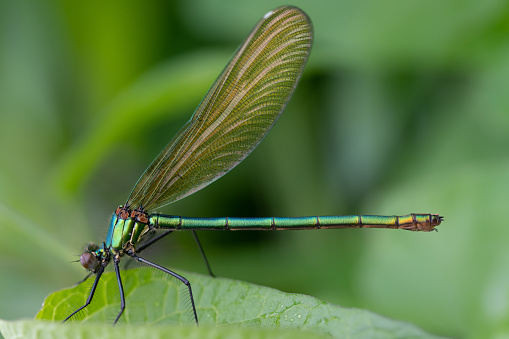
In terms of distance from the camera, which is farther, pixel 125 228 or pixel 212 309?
pixel 125 228

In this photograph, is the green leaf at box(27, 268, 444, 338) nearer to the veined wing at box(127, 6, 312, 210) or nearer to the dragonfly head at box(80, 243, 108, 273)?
the dragonfly head at box(80, 243, 108, 273)

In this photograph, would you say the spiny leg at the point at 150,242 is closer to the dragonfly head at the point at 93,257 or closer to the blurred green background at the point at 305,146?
the dragonfly head at the point at 93,257

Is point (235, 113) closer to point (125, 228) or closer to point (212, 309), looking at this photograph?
point (125, 228)

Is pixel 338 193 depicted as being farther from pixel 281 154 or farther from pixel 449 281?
pixel 449 281

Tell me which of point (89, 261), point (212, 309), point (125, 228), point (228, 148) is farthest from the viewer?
point (228, 148)

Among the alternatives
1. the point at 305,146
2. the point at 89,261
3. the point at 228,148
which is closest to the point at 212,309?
the point at 89,261

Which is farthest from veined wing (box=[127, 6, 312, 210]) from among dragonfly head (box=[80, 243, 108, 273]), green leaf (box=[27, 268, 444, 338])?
green leaf (box=[27, 268, 444, 338])

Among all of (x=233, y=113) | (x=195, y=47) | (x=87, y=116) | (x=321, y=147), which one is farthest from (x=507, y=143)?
(x=87, y=116)

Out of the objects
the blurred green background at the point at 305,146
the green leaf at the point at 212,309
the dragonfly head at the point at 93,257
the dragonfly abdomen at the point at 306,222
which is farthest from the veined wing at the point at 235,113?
the green leaf at the point at 212,309
